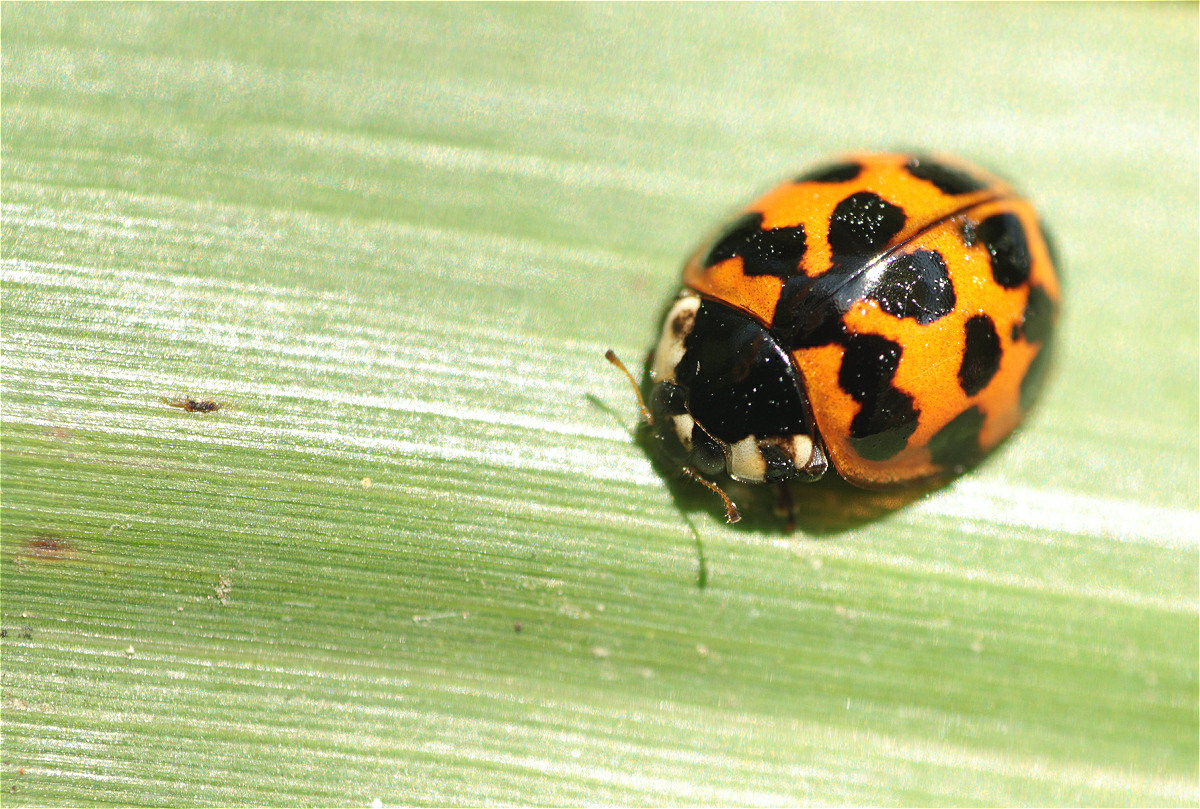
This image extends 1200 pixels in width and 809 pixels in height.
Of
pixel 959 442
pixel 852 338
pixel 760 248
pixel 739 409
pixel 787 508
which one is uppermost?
pixel 760 248

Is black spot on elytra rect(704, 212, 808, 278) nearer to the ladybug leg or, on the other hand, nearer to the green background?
the green background

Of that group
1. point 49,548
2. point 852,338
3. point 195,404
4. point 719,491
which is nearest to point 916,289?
point 852,338

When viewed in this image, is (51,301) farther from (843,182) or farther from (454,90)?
(843,182)

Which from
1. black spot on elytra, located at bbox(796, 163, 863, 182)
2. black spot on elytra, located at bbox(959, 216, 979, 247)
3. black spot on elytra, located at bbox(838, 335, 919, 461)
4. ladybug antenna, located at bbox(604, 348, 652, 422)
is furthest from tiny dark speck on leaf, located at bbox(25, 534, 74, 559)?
black spot on elytra, located at bbox(959, 216, 979, 247)

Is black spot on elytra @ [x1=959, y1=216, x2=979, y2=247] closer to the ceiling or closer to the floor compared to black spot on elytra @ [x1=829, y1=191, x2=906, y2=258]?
closer to the floor

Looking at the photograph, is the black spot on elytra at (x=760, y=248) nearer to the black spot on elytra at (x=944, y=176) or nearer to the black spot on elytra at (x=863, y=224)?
the black spot on elytra at (x=863, y=224)

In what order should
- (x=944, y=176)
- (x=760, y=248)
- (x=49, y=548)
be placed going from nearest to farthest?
(x=49, y=548) → (x=760, y=248) → (x=944, y=176)

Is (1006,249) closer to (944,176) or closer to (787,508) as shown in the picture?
(944,176)
